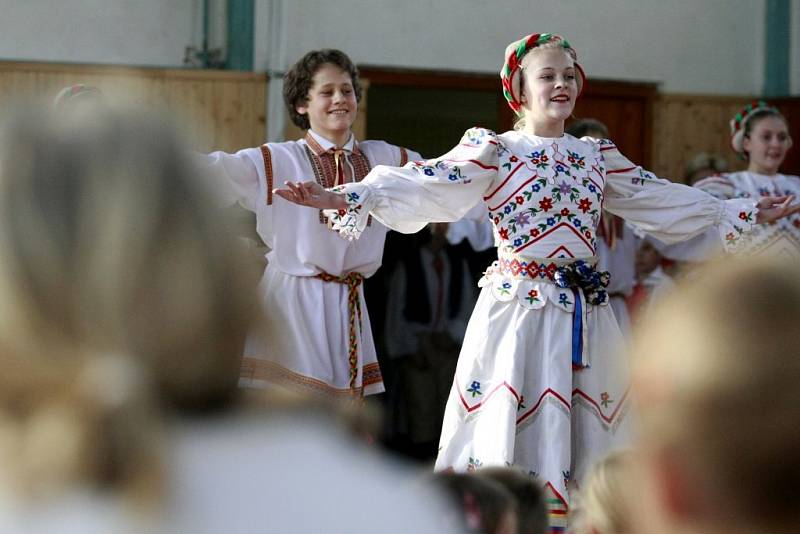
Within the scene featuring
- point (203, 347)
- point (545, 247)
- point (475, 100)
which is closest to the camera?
point (203, 347)

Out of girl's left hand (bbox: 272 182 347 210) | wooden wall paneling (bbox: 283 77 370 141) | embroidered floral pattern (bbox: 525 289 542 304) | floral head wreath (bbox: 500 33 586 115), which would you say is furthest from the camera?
wooden wall paneling (bbox: 283 77 370 141)

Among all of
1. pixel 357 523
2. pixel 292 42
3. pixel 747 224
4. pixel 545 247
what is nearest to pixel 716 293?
pixel 357 523

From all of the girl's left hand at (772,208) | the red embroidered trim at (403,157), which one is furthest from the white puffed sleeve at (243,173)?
the girl's left hand at (772,208)

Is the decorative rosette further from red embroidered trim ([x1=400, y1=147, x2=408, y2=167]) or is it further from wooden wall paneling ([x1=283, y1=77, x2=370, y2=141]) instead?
wooden wall paneling ([x1=283, y1=77, x2=370, y2=141])

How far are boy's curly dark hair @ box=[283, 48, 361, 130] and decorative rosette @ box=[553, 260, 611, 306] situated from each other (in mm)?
1215

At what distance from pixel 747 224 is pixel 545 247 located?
0.77 meters

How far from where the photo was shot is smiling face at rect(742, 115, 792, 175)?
221 inches

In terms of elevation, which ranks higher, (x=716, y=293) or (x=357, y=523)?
(x=716, y=293)

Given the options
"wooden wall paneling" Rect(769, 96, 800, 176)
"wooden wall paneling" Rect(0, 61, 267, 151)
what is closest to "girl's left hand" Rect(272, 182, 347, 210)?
"wooden wall paneling" Rect(0, 61, 267, 151)

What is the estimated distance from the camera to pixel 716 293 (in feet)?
3.01

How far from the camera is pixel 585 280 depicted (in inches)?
145

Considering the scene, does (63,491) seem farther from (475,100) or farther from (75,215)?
(475,100)

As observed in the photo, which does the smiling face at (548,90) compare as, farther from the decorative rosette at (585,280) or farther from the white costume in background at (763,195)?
the white costume in background at (763,195)

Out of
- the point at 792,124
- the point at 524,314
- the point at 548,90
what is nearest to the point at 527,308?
the point at 524,314
